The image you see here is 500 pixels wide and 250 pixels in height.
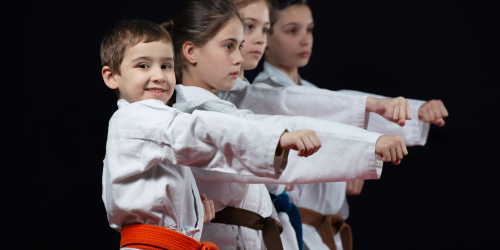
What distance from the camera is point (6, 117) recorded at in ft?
4.98

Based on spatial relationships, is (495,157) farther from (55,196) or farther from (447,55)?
(55,196)

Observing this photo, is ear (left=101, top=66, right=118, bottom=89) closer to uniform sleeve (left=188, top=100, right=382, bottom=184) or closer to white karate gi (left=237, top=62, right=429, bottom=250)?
uniform sleeve (left=188, top=100, right=382, bottom=184)

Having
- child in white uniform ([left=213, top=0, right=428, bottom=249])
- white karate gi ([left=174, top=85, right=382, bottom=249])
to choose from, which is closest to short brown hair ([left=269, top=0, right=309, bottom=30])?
child in white uniform ([left=213, top=0, right=428, bottom=249])

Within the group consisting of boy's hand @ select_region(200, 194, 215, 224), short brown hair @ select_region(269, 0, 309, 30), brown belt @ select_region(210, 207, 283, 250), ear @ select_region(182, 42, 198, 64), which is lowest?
brown belt @ select_region(210, 207, 283, 250)

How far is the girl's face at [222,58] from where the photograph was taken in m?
1.29

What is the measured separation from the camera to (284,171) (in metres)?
1.20

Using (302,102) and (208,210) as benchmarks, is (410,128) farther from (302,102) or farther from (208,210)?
(208,210)

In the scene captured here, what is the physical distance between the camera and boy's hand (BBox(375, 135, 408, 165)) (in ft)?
3.24

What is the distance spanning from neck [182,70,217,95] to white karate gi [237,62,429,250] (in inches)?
7.5

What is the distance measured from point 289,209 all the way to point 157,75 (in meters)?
0.60

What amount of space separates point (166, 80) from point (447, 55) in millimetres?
1565

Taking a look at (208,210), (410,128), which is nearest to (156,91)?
(208,210)

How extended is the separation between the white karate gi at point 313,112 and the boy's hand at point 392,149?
0.39 m

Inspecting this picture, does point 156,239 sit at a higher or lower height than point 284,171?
lower
